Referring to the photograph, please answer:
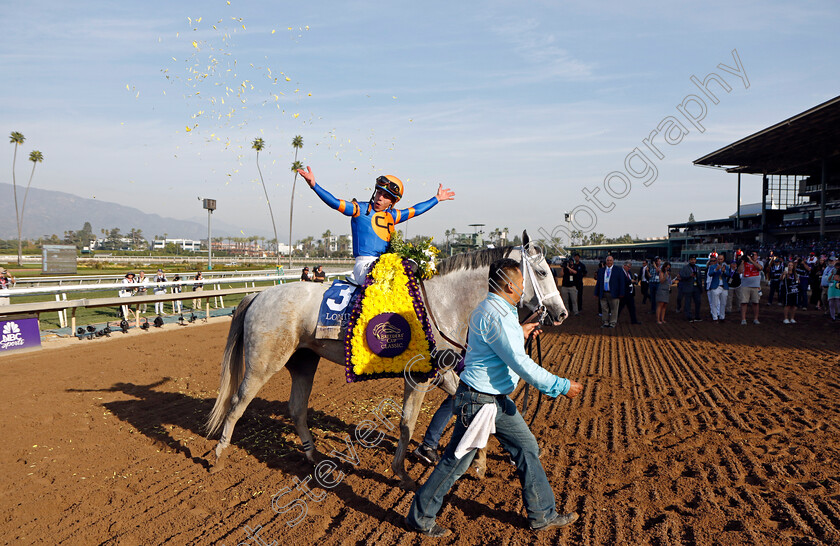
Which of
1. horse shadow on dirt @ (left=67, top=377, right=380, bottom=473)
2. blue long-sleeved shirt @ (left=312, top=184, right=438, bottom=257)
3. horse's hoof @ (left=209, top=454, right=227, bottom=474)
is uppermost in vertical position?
blue long-sleeved shirt @ (left=312, top=184, right=438, bottom=257)

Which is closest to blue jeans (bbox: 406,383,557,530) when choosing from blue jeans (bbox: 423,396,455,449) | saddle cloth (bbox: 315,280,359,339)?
blue jeans (bbox: 423,396,455,449)

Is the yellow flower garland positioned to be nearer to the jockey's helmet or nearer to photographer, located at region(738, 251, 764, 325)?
the jockey's helmet

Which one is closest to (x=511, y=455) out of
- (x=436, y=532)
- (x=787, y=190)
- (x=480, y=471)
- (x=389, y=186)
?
(x=436, y=532)

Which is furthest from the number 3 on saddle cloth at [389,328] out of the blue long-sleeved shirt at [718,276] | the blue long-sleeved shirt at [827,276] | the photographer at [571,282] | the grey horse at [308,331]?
the blue long-sleeved shirt at [827,276]

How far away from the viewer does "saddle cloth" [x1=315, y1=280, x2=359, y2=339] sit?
4320 mm

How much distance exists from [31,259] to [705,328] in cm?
6932

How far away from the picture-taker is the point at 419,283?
4270 mm

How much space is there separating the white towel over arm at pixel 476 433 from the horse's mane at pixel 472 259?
5.16ft

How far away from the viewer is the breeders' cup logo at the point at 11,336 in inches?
352

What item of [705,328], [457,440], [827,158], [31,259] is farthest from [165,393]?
[31,259]

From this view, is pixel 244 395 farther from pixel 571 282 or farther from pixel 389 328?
pixel 571 282

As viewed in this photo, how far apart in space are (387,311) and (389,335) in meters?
0.21

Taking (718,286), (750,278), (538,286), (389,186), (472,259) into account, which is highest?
(389,186)

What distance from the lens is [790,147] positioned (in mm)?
32156
